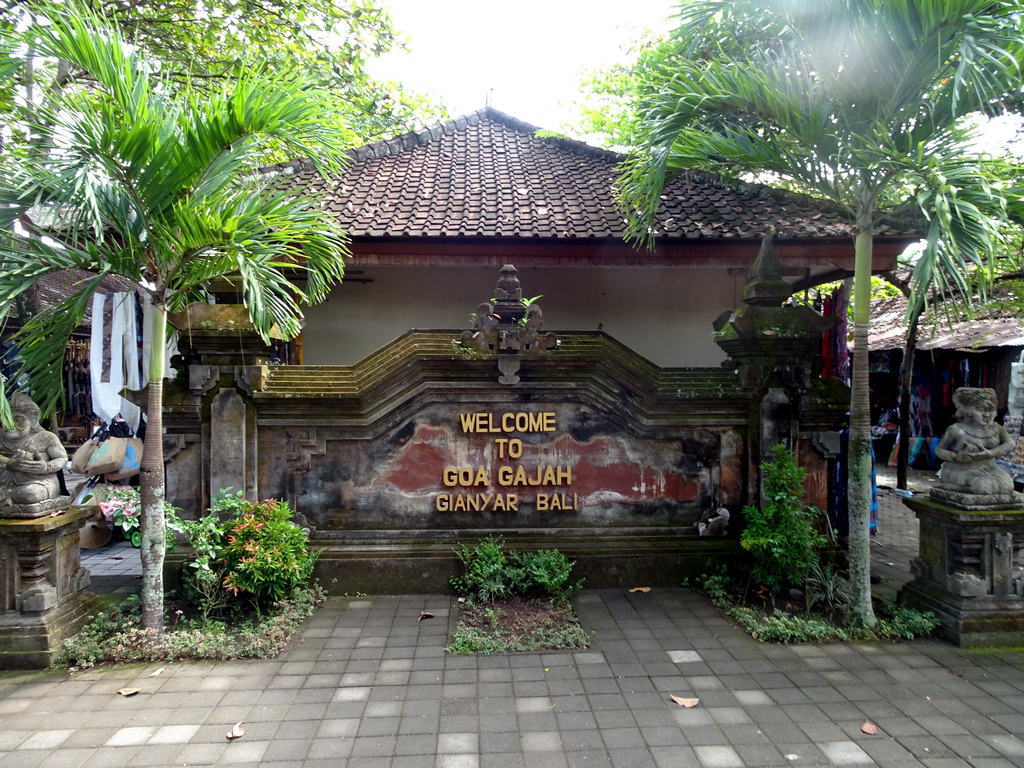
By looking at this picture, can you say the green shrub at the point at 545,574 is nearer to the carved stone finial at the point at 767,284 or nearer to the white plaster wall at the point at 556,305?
the carved stone finial at the point at 767,284

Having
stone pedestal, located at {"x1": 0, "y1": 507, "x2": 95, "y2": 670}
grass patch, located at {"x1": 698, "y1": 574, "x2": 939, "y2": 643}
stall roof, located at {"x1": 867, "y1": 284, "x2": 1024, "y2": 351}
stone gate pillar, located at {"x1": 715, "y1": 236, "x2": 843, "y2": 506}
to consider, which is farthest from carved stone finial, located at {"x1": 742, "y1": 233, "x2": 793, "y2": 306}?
stone pedestal, located at {"x1": 0, "y1": 507, "x2": 95, "y2": 670}

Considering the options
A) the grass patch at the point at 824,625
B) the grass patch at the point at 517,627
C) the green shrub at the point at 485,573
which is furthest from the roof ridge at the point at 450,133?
the grass patch at the point at 824,625

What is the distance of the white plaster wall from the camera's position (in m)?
8.20

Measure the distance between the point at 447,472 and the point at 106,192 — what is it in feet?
10.9

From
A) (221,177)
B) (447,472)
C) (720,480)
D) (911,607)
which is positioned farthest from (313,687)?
(911,607)

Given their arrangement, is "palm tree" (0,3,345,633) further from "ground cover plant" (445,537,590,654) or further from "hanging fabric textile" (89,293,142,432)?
"hanging fabric textile" (89,293,142,432)

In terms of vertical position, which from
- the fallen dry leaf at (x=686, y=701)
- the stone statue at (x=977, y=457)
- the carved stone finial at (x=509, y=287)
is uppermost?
the carved stone finial at (x=509, y=287)

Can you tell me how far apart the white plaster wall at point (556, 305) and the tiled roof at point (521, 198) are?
34.3 inches

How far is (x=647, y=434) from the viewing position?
562 cm

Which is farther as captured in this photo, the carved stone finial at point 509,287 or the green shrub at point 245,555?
the carved stone finial at point 509,287

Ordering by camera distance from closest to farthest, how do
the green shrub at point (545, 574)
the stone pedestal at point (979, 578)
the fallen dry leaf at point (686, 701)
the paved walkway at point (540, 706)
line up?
the paved walkway at point (540, 706)
the fallen dry leaf at point (686, 701)
the stone pedestal at point (979, 578)
the green shrub at point (545, 574)

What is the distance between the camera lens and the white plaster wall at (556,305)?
8195mm

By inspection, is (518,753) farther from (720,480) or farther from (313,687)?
(720,480)

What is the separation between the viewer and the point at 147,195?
3896 mm
